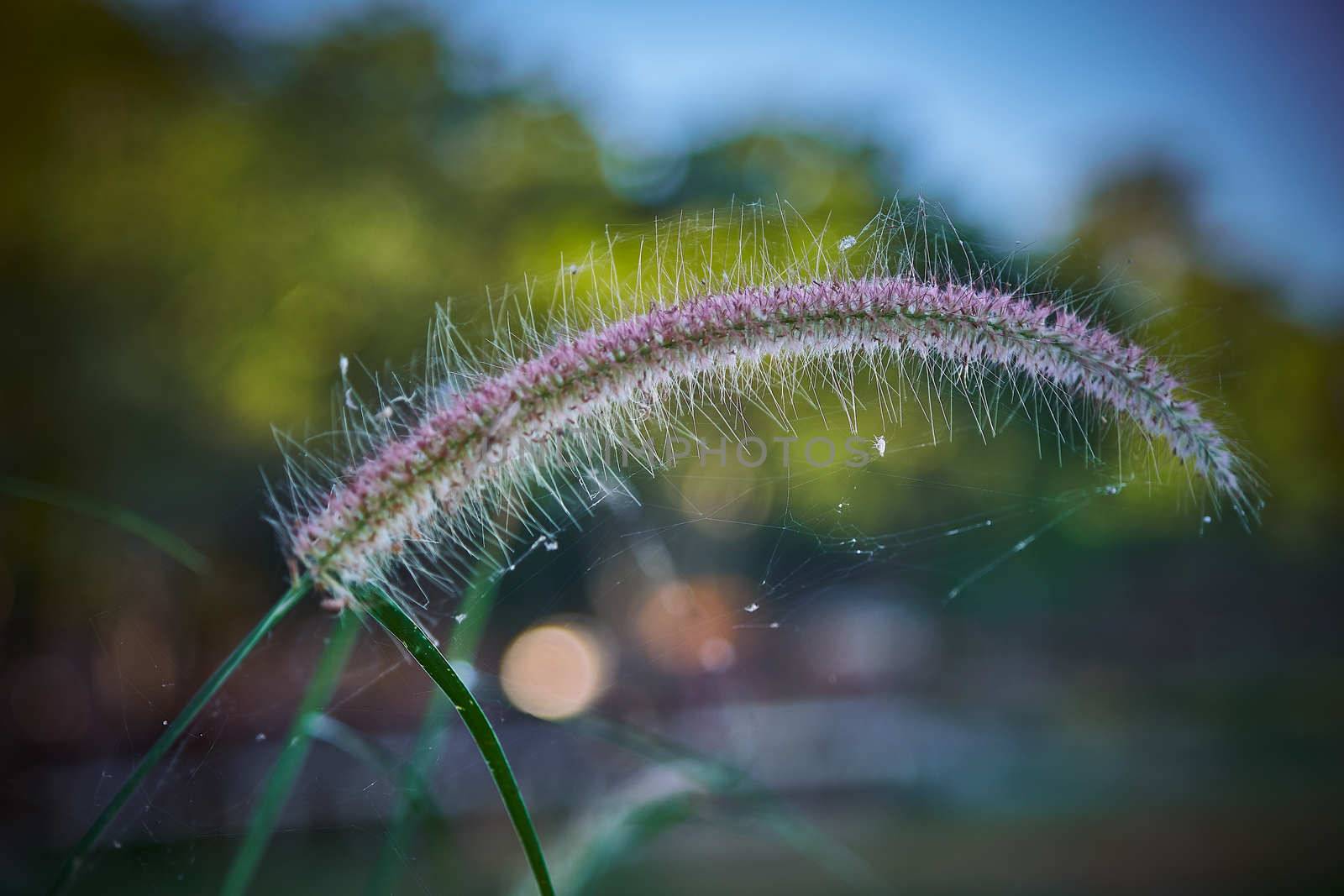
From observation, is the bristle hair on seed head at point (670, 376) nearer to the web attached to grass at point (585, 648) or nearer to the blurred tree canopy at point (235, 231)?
the web attached to grass at point (585, 648)

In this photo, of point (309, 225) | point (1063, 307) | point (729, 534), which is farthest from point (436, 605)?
point (309, 225)

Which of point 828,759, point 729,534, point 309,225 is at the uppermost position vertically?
point 309,225

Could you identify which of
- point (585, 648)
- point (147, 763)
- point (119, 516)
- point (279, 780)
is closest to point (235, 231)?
point (585, 648)

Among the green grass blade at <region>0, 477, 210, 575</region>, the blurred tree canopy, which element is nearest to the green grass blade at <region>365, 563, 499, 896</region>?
the green grass blade at <region>0, 477, 210, 575</region>

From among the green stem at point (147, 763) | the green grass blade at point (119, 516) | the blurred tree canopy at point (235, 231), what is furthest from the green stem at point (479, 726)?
the blurred tree canopy at point (235, 231)

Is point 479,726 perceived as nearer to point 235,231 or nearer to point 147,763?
point 147,763

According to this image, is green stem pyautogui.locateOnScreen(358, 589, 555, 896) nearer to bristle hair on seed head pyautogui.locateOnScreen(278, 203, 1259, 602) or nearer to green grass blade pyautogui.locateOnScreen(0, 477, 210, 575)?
bristle hair on seed head pyautogui.locateOnScreen(278, 203, 1259, 602)

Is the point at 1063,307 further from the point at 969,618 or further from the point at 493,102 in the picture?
the point at 969,618
